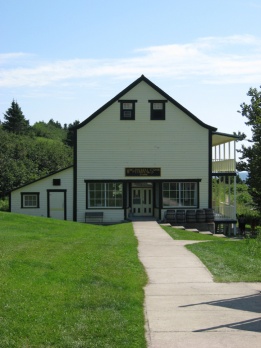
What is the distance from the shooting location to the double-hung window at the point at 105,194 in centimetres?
3569

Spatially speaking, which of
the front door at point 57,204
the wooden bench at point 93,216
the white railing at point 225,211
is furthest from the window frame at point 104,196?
the white railing at point 225,211

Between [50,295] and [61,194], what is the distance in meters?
26.7

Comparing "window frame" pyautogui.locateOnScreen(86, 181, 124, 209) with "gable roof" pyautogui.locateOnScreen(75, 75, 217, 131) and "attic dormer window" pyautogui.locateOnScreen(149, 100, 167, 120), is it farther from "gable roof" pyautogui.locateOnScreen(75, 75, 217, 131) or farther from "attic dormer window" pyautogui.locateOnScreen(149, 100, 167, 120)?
"attic dormer window" pyautogui.locateOnScreen(149, 100, 167, 120)

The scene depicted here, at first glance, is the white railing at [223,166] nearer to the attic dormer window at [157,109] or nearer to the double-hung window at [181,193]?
the double-hung window at [181,193]

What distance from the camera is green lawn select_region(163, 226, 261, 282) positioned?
1223 cm

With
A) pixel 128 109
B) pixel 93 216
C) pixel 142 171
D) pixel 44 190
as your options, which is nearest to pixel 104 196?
pixel 93 216

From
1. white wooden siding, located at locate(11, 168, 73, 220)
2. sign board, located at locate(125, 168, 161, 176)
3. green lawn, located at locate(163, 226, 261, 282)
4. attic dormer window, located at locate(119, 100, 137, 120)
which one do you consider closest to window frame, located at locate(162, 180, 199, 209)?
sign board, located at locate(125, 168, 161, 176)

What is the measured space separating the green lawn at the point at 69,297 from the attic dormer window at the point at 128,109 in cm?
2075

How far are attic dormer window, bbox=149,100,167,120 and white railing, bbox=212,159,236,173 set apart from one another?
17.1 ft

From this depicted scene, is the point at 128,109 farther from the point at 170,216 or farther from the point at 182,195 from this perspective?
the point at 170,216

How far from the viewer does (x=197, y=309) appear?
914cm

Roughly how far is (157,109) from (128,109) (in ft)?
6.08

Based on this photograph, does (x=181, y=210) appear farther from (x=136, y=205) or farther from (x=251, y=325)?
(x=251, y=325)

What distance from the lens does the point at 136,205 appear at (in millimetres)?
37406
